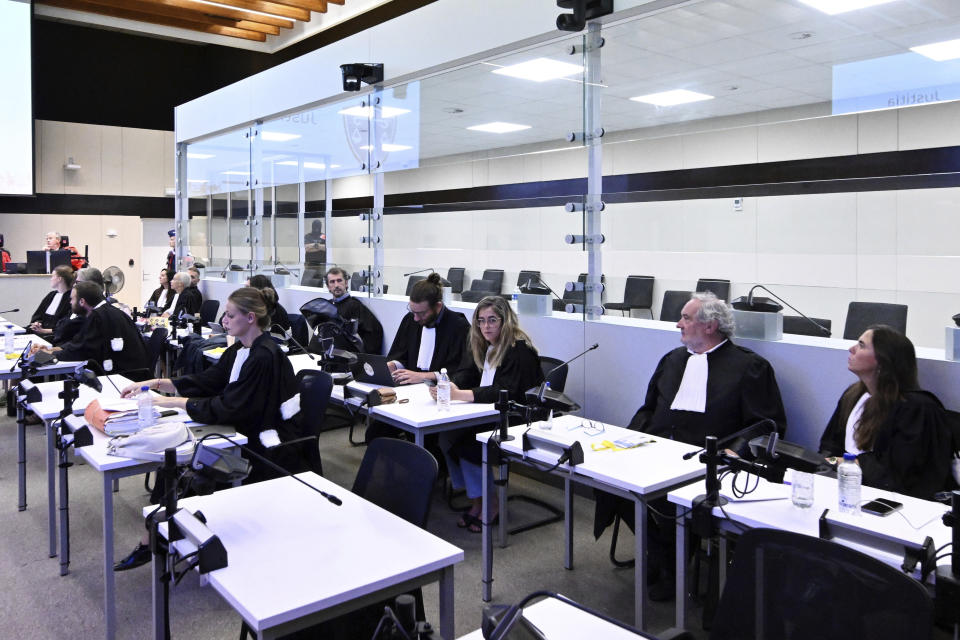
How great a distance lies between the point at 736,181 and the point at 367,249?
3346 millimetres

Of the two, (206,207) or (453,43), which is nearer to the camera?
(453,43)

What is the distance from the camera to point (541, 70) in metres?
4.87

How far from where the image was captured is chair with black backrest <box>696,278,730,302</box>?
3892mm

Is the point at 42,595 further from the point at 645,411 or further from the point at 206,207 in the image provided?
the point at 206,207

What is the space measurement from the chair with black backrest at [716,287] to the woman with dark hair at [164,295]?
6.47 meters

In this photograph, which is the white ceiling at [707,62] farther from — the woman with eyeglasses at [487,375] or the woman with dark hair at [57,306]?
the woman with dark hair at [57,306]

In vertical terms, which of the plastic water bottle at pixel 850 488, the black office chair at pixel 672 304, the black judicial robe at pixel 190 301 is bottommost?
the plastic water bottle at pixel 850 488

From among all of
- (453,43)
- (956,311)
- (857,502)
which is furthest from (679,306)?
(453,43)

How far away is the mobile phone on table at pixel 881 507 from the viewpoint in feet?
6.94

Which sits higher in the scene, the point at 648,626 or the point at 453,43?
the point at 453,43

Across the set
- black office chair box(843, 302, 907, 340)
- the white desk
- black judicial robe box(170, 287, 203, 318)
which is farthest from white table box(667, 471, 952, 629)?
black judicial robe box(170, 287, 203, 318)

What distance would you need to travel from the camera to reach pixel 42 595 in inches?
122

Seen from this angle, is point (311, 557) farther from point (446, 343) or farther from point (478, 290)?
point (478, 290)

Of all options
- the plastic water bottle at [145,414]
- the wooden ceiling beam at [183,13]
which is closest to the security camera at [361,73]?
the plastic water bottle at [145,414]
